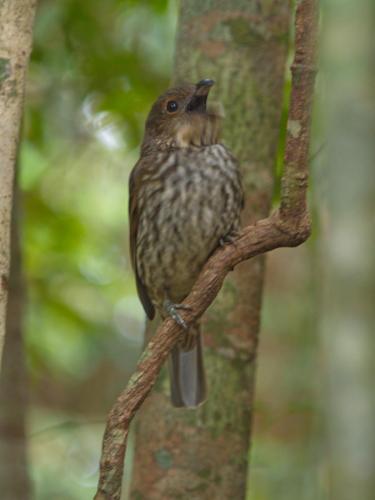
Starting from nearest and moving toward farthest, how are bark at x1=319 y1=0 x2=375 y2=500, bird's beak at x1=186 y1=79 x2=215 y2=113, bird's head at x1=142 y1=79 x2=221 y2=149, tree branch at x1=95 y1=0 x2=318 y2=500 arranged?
bark at x1=319 y1=0 x2=375 y2=500
tree branch at x1=95 y1=0 x2=318 y2=500
bird's beak at x1=186 y1=79 x2=215 y2=113
bird's head at x1=142 y1=79 x2=221 y2=149

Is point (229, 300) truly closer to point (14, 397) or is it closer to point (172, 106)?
point (172, 106)

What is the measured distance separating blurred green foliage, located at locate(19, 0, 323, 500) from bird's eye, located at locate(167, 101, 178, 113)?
1.95ft

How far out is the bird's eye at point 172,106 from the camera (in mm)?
3861

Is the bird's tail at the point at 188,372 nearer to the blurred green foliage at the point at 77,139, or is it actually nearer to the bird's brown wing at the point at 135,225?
the bird's brown wing at the point at 135,225

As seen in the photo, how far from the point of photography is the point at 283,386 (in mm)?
5930

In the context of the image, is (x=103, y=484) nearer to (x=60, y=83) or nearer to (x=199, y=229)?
(x=199, y=229)

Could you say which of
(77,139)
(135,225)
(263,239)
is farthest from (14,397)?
(77,139)

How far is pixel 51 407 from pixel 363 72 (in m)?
5.59

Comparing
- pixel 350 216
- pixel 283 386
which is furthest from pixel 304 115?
pixel 283 386

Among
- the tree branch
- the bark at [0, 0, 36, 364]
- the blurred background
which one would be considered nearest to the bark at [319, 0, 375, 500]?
the tree branch

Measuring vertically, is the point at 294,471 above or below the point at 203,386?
below

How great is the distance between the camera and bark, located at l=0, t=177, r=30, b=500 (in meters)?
3.71

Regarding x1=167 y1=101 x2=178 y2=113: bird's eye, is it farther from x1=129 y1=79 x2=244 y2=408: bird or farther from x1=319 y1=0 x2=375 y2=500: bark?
x1=319 y1=0 x2=375 y2=500: bark

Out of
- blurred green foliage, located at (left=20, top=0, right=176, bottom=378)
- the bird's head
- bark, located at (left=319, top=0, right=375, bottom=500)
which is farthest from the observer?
blurred green foliage, located at (left=20, top=0, right=176, bottom=378)
